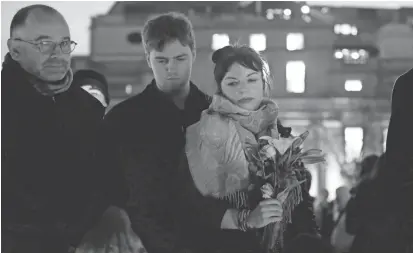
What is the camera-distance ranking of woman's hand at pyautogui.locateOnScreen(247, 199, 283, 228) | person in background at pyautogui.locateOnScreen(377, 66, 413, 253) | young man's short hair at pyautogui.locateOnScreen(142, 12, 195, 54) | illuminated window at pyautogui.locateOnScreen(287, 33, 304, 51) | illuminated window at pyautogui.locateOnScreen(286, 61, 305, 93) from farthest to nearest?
illuminated window at pyautogui.locateOnScreen(287, 33, 304, 51) < illuminated window at pyautogui.locateOnScreen(286, 61, 305, 93) < person in background at pyautogui.locateOnScreen(377, 66, 413, 253) < young man's short hair at pyautogui.locateOnScreen(142, 12, 195, 54) < woman's hand at pyautogui.locateOnScreen(247, 199, 283, 228)

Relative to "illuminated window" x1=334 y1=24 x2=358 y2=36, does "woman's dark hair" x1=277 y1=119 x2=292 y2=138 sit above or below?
below

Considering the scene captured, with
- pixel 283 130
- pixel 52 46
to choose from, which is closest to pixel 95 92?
pixel 52 46

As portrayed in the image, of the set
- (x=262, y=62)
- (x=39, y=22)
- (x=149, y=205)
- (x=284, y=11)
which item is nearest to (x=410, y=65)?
(x=284, y=11)

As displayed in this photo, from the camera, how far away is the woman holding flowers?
9.14 feet

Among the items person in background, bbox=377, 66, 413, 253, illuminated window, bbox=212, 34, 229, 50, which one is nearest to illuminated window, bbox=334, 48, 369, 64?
person in background, bbox=377, 66, 413, 253

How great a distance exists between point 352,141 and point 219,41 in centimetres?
84

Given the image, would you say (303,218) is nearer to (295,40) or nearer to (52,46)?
(295,40)

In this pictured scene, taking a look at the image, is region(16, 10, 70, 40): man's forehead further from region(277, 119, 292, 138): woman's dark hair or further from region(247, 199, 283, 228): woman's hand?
region(247, 199, 283, 228): woman's hand

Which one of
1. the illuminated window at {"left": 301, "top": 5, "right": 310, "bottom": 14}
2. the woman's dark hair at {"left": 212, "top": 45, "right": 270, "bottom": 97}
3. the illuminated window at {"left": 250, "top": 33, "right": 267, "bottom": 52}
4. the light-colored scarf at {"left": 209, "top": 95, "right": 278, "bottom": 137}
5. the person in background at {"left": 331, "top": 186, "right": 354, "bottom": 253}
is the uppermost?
the illuminated window at {"left": 301, "top": 5, "right": 310, "bottom": 14}

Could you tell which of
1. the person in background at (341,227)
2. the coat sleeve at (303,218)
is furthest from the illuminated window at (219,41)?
the person in background at (341,227)

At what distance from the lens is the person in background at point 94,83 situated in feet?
10.3

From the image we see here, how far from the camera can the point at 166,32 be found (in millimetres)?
2977

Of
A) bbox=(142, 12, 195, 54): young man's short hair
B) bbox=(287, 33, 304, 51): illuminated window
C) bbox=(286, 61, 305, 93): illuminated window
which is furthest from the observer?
bbox=(287, 33, 304, 51): illuminated window

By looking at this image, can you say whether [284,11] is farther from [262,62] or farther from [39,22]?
[39,22]
